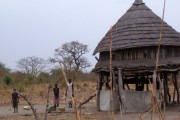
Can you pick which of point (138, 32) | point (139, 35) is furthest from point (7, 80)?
point (139, 35)

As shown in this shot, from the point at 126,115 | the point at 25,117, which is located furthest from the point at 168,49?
the point at 25,117

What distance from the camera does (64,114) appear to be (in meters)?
17.0

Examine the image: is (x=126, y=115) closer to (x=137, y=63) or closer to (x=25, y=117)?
(x=137, y=63)

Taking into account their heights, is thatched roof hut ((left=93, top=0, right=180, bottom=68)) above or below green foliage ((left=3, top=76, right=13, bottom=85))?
above

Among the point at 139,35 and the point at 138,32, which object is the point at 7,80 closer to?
the point at 138,32

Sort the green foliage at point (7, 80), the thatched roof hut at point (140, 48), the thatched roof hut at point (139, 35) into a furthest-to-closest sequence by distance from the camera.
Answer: the green foliage at point (7, 80), the thatched roof hut at point (139, 35), the thatched roof hut at point (140, 48)

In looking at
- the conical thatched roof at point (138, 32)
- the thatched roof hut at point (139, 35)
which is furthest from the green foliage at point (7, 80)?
the conical thatched roof at point (138, 32)

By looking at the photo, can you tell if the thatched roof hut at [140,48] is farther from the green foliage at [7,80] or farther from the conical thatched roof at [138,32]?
the green foliage at [7,80]

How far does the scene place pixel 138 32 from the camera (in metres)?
16.3

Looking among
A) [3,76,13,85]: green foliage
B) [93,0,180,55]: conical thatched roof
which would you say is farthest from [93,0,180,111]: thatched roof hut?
[3,76,13,85]: green foliage

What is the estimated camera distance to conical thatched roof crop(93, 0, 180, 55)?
15.9 metres

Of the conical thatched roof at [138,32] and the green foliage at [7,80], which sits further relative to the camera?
the green foliage at [7,80]

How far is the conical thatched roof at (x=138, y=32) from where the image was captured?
1588cm

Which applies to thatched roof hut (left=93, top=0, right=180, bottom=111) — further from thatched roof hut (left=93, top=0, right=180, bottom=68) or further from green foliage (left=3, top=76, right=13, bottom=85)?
green foliage (left=3, top=76, right=13, bottom=85)
